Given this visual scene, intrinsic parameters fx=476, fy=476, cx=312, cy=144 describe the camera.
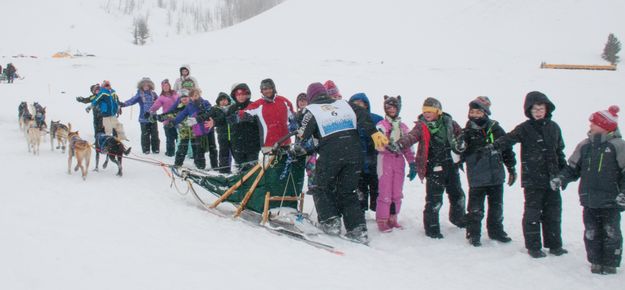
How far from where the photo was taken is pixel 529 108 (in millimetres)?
4367

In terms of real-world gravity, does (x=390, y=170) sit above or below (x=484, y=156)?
below

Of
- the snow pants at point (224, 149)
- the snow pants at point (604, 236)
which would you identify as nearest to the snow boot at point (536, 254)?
the snow pants at point (604, 236)

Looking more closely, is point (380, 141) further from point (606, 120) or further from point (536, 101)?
point (606, 120)

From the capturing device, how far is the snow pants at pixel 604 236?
393 cm

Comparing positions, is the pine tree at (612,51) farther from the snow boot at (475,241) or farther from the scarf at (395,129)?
the snow boot at (475,241)

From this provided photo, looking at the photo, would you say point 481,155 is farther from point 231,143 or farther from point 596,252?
point 231,143

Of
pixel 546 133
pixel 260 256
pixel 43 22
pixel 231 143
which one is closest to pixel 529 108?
pixel 546 133

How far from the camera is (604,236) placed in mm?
3980

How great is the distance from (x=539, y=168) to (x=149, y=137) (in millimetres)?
7142

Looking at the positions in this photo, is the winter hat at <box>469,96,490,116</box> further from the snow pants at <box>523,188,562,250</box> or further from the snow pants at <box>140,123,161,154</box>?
the snow pants at <box>140,123,161,154</box>

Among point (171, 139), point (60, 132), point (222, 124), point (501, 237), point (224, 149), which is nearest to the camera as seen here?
point (501, 237)

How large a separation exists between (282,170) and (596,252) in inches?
116

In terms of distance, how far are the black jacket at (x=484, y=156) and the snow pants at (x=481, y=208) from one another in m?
0.11

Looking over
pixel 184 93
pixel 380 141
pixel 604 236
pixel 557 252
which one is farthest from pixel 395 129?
pixel 184 93
